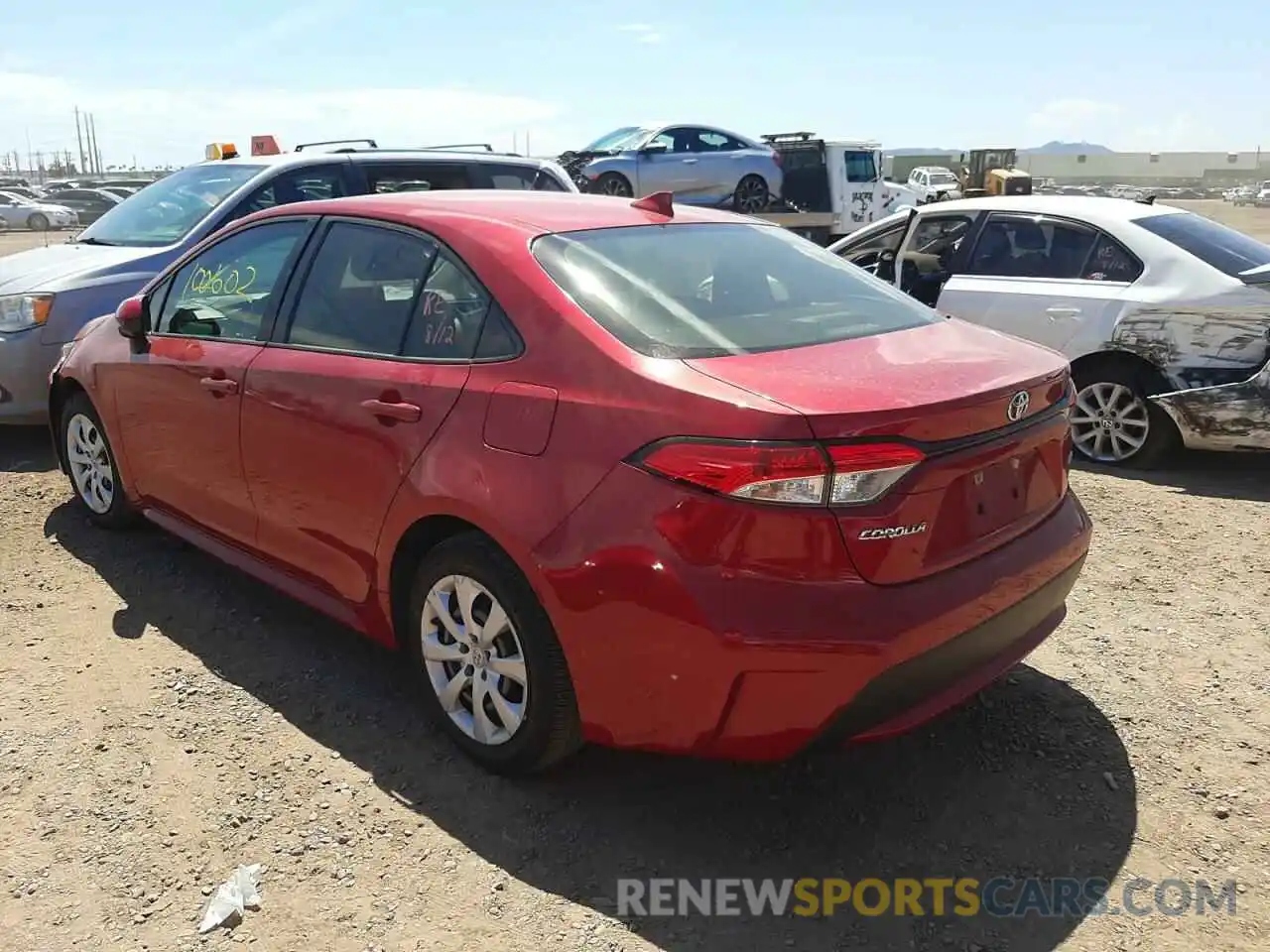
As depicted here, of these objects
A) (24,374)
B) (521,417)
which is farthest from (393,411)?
(24,374)

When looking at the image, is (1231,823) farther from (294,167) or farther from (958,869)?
(294,167)

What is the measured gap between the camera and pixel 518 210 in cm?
327

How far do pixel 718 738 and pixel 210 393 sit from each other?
2432 millimetres

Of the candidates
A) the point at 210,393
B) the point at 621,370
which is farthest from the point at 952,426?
the point at 210,393

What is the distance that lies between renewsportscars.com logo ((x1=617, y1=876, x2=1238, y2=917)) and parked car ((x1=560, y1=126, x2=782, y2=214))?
45.2ft

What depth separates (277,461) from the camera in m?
3.49

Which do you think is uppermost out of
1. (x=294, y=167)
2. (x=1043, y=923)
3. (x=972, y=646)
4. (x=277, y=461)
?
(x=294, y=167)

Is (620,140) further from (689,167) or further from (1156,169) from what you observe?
(1156,169)

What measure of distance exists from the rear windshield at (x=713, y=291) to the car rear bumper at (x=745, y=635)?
531mm

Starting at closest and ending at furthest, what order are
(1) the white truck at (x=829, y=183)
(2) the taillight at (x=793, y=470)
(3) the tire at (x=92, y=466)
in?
(2) the taillight at (x=793, y=470)
(3) the tire at (x=92, y=466)
(1) the white truck at (x=829, y=183)

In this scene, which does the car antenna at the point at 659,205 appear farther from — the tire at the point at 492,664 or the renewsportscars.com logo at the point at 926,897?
the renewsportscars.com logo at the point at 926,897

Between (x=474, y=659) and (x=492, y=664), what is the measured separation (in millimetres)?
80

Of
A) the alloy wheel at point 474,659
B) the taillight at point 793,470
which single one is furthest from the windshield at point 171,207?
the taillight at point 793,470

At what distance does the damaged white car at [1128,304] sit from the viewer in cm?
550
